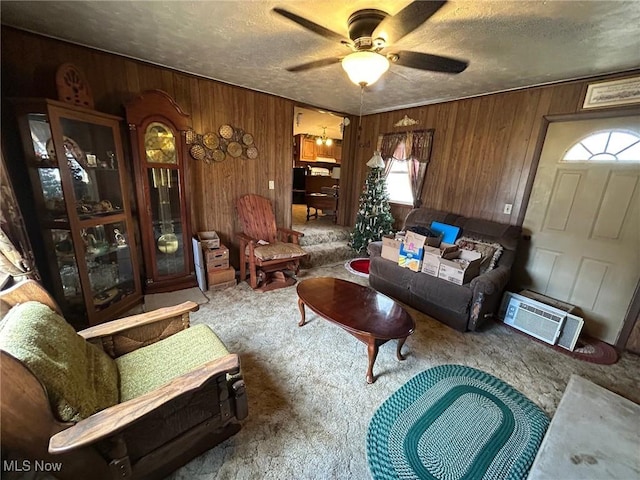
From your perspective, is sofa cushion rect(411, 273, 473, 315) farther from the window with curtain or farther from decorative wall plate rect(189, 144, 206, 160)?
decorative wall plate rect(189, 144, 206, 160)

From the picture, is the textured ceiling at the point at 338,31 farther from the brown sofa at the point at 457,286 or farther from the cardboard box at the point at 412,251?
the cardboard box at the point at 412,251

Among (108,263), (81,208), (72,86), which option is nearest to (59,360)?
(81,208)

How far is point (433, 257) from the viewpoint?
2.67 m

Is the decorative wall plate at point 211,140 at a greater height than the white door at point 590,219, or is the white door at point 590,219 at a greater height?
the decorative wall plate at point 211,140

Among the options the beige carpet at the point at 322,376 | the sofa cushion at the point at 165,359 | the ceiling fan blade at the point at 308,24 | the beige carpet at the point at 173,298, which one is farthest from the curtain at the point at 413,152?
the sofa cushion at the point at 165,359

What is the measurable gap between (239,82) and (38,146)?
199 centimetres

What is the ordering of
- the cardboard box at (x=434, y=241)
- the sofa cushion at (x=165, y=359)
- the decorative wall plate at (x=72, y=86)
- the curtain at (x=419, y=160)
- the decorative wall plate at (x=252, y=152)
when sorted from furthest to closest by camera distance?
the curtain at (x=419, y=160) < the decorative wall plate at (x=252, y=152) < the cardboard box at (x=434, y=241) < the decorative wall plate at (x=72, y=86) < the sofa cushion at (x=165, y=359)

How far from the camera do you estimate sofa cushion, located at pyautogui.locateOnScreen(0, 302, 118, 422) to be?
90cm

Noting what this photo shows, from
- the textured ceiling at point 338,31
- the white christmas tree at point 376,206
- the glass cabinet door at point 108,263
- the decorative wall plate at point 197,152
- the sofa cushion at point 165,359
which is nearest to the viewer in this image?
the sofa cushion at point 165,359

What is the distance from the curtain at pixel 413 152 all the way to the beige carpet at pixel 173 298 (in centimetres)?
314

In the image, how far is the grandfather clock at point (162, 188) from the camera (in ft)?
8.29

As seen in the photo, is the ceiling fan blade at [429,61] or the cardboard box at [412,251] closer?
the ceiling fan blade at [429,61]

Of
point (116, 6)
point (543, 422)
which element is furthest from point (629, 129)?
point (116, 6)

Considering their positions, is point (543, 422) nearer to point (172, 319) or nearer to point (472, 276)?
point (472, 276)
